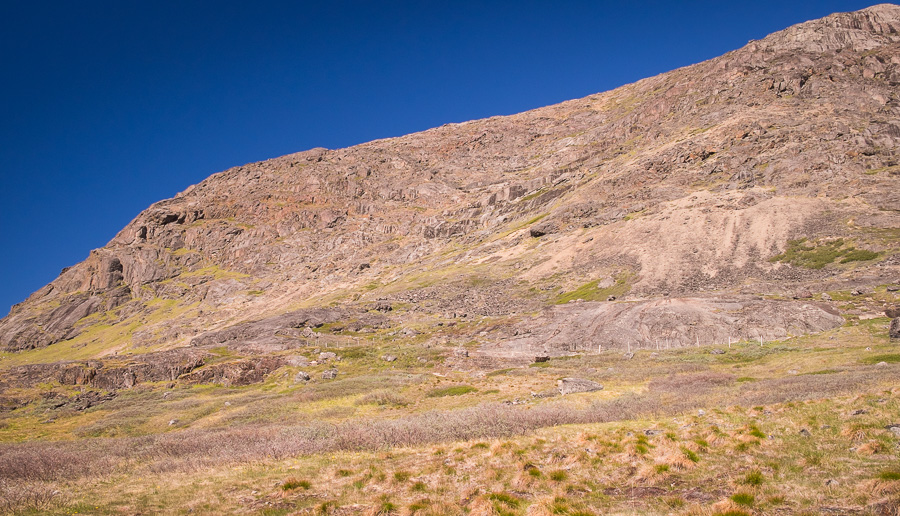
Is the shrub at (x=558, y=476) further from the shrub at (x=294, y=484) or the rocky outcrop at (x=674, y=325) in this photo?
the rocky outcrop at (x=674, y=325)

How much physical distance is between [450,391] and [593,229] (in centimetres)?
7117

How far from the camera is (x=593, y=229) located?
320 feet

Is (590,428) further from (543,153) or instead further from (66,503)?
(543,153)

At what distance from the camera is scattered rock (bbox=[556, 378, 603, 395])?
32188mm

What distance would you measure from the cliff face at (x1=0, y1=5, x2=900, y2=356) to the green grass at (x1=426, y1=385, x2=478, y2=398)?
17982mm

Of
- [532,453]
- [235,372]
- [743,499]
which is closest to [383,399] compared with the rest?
[532,453]

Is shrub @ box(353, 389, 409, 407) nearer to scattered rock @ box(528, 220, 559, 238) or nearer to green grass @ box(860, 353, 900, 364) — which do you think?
green grass @ box(860, 353, 900, 364)

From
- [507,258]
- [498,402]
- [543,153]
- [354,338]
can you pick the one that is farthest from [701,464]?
[543,153]

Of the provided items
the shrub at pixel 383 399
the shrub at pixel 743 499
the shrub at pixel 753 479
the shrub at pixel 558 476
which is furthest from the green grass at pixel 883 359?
the shrub at pixel 383 399

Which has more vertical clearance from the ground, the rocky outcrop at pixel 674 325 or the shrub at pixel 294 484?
the shrub at pixel 294 484

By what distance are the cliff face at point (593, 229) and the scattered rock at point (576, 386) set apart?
758 inches

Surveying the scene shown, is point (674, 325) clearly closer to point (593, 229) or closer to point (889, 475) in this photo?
point (889, 475)

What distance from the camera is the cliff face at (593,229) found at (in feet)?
208

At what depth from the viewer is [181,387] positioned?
48.3m
